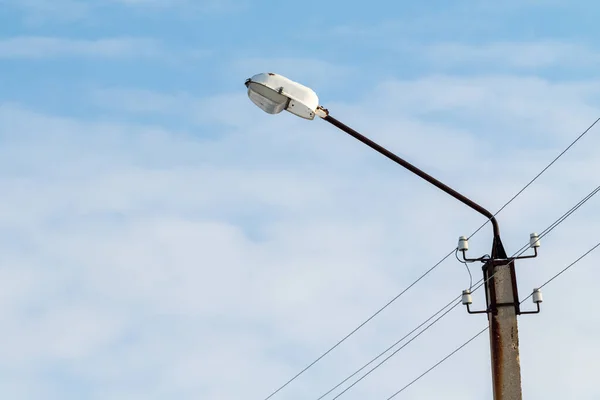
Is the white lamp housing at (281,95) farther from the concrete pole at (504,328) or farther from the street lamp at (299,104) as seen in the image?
the concrete pole at (504,328)

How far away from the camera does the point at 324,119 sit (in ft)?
42.4

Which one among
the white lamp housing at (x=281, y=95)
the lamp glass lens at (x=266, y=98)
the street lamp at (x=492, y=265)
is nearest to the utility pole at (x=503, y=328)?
the street lamp at (x=492, y=265)

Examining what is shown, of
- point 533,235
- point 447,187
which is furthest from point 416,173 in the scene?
point 533,235

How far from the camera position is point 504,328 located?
12016 millimetres

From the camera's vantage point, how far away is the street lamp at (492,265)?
1188 cm

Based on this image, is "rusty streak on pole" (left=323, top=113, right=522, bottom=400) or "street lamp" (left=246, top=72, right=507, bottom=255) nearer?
"rusty streak on pole" (left=323, top=113, right=522, bottom=400)

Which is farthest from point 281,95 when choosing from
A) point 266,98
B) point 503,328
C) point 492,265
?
point 503,328

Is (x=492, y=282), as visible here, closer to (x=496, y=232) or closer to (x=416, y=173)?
(x=496, y=232)

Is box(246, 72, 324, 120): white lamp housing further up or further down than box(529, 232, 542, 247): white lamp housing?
further up

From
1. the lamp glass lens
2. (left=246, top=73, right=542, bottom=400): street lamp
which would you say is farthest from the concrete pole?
the lamp glass lens

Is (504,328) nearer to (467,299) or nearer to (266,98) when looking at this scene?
(467,299)

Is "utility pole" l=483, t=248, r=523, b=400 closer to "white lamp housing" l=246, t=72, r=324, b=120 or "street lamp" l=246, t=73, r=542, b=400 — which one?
"street lamp" l=246, t=73, r=542, b=400

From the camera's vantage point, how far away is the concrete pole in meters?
11.8

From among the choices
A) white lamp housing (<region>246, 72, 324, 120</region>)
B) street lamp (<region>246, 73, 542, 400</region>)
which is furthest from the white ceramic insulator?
white lamp housing (<region>246, 72, 324, 120</region>)
